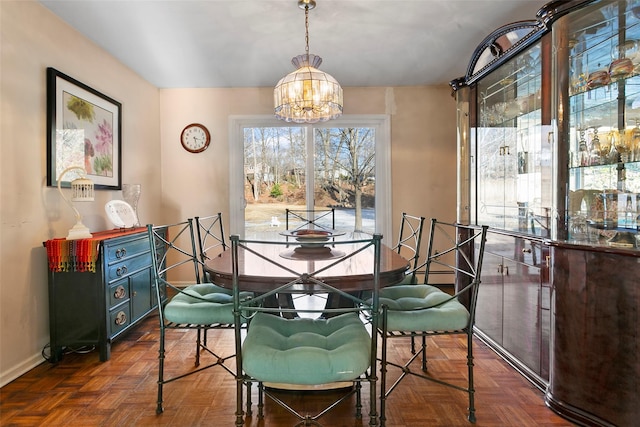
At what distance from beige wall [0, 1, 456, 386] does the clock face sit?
2.6 inches

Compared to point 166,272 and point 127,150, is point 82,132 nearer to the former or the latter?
point 127,150

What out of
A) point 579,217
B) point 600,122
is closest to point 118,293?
point 579,217

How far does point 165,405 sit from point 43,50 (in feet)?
7.78

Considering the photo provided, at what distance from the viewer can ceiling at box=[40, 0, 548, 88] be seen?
2.40 m

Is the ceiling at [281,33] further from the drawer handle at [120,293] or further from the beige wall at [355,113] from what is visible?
the drawer handle at [120,293]

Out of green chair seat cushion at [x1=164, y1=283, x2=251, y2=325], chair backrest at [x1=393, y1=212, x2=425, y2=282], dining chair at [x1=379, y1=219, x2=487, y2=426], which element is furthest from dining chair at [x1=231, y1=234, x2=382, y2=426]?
chair backrest at [x1=393, y1=212, x2=425, y2=282]

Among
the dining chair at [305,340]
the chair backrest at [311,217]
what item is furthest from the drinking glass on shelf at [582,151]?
the chair backrest at [311,217]

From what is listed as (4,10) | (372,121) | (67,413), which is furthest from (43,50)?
(372,121)

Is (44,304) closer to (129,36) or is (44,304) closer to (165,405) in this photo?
(165,405)

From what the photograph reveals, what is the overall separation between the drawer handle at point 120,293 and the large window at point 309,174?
169 centimetres

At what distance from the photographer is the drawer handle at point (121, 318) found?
251cm

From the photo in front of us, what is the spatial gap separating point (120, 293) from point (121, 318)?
0.58ft

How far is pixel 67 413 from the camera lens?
5.88ft

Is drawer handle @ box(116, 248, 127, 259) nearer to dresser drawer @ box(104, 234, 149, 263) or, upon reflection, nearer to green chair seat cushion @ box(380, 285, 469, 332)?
dresser drawer @ box(104, 234, 149, 263)
